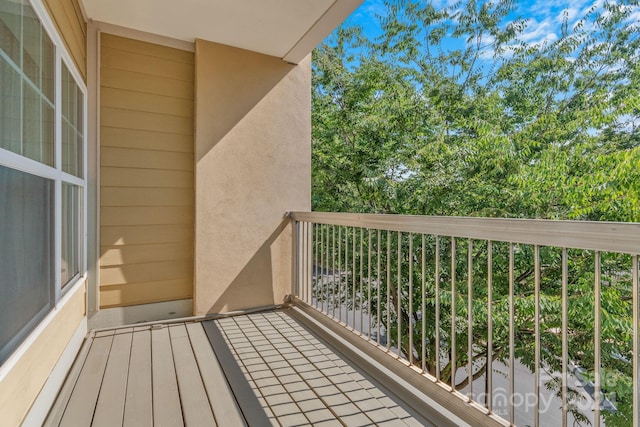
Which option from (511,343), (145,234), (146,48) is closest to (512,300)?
(511,343)

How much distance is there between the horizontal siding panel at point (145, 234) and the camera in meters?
3.05

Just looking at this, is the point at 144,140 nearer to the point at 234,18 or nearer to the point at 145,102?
the point at 145,102

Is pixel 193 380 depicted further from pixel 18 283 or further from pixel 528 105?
pixel 528 105

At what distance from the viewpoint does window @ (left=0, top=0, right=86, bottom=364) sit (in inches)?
50.1

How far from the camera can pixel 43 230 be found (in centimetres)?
173

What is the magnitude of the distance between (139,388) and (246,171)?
82.1 inches

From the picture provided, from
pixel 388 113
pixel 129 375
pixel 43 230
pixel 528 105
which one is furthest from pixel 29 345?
pixel 528 105

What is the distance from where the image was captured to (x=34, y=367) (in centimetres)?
156

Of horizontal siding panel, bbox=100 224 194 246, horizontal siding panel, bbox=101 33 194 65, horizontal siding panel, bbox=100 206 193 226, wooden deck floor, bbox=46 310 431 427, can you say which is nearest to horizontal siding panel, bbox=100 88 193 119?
horizontal siding panel, bbox=101 33 194 65

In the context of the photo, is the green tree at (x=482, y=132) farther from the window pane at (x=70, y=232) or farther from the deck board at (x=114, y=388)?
the window pane at (x=70, y=232)

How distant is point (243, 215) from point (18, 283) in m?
2.15

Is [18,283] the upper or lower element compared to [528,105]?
lower

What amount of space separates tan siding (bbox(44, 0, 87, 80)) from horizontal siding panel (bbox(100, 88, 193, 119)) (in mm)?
230

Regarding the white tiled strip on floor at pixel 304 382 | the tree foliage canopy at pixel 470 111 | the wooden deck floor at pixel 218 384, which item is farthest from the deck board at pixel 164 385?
the tree foliage canopy at pixel 470 111
